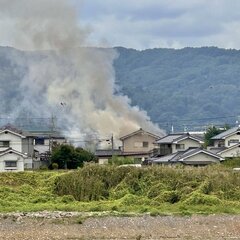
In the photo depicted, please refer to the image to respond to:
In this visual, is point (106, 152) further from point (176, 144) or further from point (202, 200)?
point (202, 200)

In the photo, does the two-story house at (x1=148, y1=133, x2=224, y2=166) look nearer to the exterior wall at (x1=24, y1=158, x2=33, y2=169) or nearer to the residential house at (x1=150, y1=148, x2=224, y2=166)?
the residential house at (x1=150, y1=148, x2=224, y2=166)

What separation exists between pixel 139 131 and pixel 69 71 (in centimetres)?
2347

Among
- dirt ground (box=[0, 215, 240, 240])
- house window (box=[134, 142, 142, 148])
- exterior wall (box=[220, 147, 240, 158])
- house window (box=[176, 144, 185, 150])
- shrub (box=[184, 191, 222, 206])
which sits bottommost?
dirt ground (box=[0, 215, 240, 240])

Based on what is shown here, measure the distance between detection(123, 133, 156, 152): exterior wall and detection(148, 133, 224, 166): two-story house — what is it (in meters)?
7.00

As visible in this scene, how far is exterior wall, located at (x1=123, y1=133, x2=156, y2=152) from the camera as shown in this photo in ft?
259

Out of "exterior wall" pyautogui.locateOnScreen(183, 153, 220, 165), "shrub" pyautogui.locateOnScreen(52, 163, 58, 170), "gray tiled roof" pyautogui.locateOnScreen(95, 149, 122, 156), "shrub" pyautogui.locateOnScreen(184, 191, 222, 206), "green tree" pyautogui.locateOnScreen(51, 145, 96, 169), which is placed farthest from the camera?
"gray tiled roof" pyautogui.locateOnScreen(95, 149, 122, 156)

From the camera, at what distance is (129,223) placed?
93.2 ft

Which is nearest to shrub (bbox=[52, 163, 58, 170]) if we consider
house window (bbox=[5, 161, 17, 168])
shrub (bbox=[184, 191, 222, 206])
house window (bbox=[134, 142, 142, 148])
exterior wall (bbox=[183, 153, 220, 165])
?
house window (bbox=[5, 161, 17, 168])

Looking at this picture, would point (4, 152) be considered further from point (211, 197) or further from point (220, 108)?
point (220, 108)

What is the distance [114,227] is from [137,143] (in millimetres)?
52245

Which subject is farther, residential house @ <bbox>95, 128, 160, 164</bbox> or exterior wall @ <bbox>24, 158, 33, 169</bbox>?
residential house @ <bbox>95, 128, 160, 164</bbox>

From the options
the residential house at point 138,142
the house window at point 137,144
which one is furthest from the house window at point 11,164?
the house window at point 137,144

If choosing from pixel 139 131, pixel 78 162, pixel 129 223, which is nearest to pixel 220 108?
pixel 139 131

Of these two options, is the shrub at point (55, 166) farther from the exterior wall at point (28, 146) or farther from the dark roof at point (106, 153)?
the dark roof at point (106, 153)
